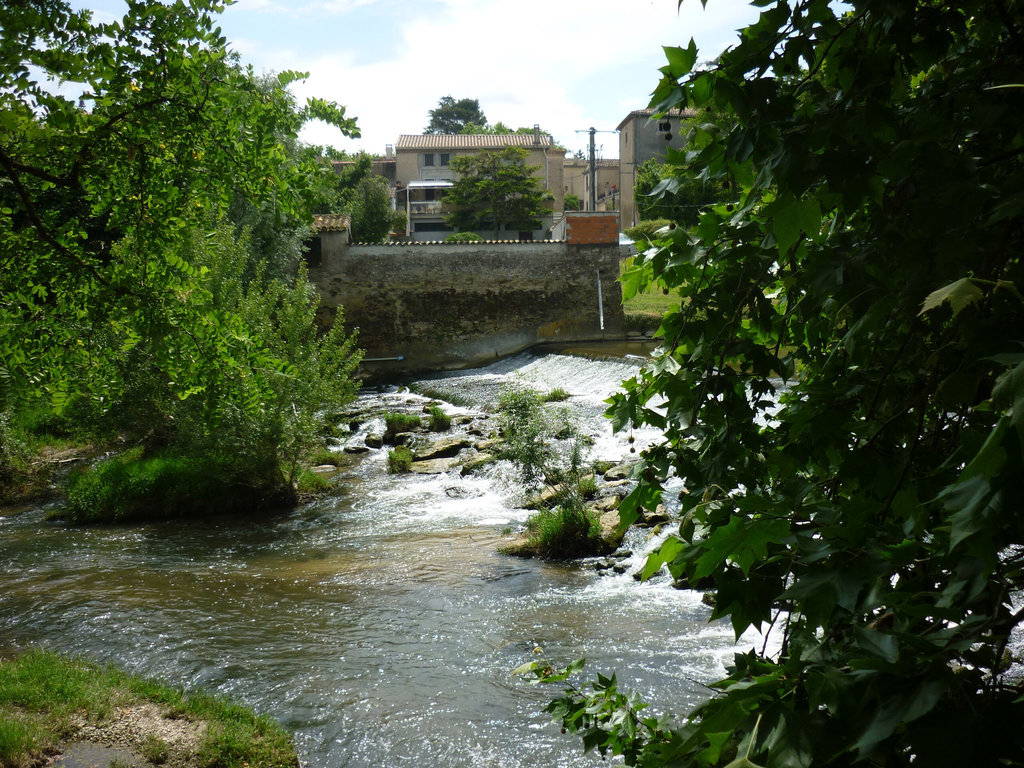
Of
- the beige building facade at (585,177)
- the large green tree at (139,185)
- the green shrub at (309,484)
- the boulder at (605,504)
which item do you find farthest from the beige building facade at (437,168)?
the large green tree at (139,185)

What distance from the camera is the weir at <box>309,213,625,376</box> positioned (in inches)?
899

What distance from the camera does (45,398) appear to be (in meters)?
5.33

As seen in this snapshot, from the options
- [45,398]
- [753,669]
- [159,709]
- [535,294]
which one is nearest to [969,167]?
[753,669]

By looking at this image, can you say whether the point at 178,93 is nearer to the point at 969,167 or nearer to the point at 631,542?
the point at 969,167

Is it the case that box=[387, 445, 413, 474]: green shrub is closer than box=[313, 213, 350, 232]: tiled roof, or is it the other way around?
box=[387, 445, 413, 474]: green shrub

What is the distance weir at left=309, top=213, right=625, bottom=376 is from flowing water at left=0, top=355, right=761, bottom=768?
41.8 ft

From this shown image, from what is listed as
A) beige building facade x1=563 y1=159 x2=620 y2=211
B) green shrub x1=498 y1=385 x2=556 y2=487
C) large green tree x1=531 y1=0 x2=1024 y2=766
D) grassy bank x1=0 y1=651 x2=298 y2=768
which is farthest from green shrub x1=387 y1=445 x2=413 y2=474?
beige building facade x1=563 y1=159 x2=620 y2=211

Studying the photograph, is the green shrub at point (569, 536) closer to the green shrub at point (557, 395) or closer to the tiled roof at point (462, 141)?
the green shrub at point (557, 395)

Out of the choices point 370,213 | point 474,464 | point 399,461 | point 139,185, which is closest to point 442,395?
point 399,461

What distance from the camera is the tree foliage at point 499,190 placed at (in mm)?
33812

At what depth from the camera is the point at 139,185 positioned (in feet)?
13.7

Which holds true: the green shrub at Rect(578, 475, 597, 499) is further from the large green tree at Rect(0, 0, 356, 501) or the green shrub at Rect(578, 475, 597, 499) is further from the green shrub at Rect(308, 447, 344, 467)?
the large green tree at Rect(0, 0, 356, 501)

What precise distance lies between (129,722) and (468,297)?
1906cm

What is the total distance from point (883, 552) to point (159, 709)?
483 centimetres
